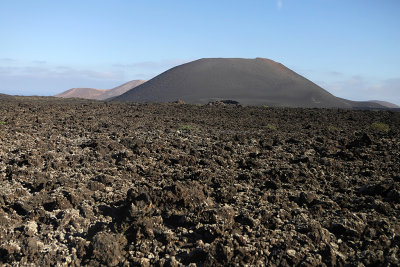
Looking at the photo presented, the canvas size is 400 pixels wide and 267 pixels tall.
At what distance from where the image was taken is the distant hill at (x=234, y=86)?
203 feet

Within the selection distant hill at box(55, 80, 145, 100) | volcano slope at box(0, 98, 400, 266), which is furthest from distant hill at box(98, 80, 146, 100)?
volcano slope at box(0, 98, 400, 266)

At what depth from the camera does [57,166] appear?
7.02m

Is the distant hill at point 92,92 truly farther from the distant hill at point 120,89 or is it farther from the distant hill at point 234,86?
the distant hill at point 234,86

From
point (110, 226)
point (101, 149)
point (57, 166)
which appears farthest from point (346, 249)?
point (101, 149)

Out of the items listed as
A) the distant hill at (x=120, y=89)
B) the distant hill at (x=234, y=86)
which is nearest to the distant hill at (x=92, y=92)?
the distant hill at (x=120, y=89)

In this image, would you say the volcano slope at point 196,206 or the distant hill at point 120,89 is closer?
the volcano slope at point 196,206

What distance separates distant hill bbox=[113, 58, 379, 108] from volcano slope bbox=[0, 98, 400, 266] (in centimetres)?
4813

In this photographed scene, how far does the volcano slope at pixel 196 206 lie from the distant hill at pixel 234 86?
48.1m

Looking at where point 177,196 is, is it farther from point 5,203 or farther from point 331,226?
point 5,203

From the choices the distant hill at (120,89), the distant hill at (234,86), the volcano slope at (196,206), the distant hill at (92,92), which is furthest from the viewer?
the distant hill at (120,89)

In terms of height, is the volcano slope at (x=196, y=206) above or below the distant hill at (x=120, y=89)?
below

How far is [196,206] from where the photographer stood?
16.2 feet

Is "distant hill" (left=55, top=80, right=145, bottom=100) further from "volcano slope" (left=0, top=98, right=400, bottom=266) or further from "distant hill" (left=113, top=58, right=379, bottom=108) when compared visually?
"volcano slope" (left=0, top=98, right=400, bottom=266)

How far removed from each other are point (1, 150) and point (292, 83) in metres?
71.2
